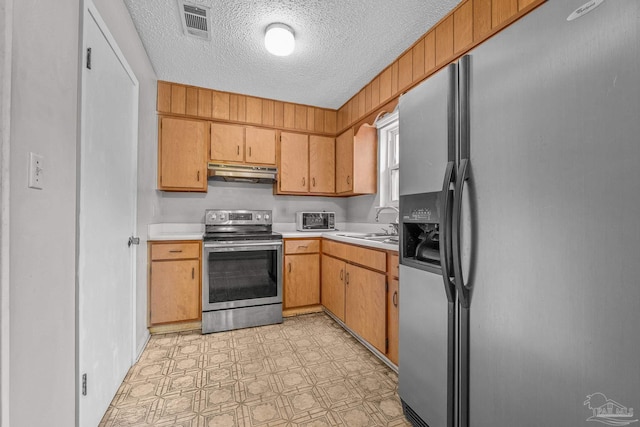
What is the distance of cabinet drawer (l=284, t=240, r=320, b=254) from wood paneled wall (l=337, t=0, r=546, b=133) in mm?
1535

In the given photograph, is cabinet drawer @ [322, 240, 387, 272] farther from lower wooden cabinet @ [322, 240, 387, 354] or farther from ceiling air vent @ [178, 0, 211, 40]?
ceiling air vent @ [178, 0, 211, 40]

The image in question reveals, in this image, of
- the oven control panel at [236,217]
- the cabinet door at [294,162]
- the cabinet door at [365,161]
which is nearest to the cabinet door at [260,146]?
the cabinet door at [294,162]

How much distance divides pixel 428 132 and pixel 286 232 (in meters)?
2.35

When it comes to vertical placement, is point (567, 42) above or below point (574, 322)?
above

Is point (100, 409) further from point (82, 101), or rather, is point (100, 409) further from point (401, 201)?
point (401, 201)

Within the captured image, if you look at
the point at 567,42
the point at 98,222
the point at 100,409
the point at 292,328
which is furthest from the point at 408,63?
the point at 100,409

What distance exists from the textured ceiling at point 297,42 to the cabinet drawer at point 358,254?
166 centimetres

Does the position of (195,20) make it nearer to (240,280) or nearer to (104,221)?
(104,221)

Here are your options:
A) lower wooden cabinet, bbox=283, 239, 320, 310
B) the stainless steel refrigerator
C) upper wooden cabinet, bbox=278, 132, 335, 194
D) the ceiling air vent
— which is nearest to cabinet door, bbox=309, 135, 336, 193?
upper wooden cabinet, bbox=278, 132, 335, 194

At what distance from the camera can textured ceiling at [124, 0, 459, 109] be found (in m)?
1.83

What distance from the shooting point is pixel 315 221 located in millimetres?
3564

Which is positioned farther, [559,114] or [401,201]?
[401,201]

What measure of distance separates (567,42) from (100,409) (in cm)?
252

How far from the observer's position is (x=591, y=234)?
0.72 metres
